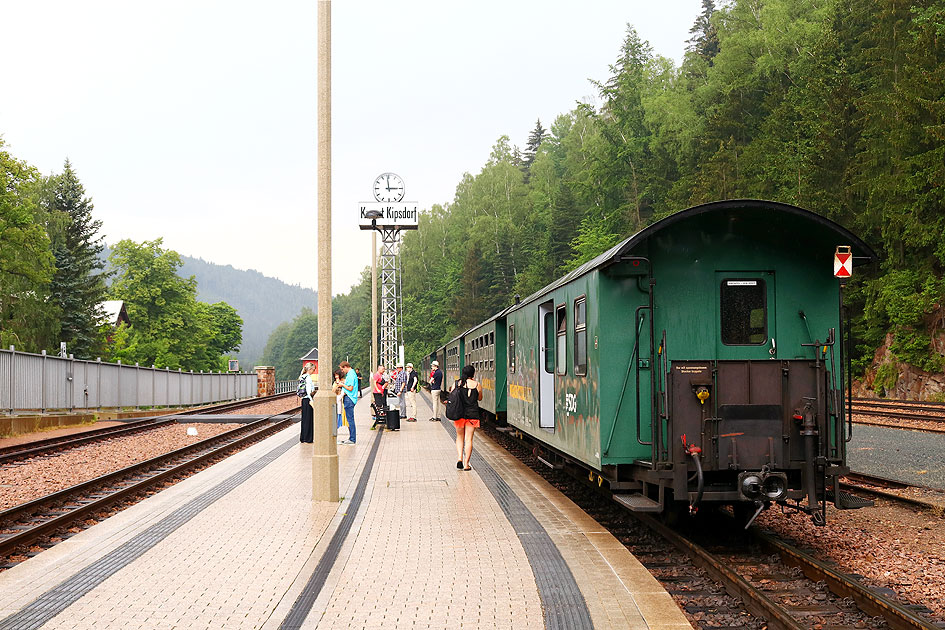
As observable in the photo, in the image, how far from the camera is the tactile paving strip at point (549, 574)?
19.2 ft

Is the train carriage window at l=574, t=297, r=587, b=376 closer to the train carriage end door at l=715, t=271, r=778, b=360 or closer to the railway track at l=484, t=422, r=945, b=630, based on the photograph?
the train carriage end door at l=715, t=271, r=778, b=360

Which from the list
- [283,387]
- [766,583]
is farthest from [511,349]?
[283,387]

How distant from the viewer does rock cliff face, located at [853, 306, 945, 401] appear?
3338 cm

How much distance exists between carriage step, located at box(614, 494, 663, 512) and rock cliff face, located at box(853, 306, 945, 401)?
92.8 ft

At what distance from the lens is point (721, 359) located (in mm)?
8375

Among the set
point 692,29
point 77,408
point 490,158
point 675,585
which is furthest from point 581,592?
point 692,29

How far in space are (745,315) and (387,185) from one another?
42793 millimetres

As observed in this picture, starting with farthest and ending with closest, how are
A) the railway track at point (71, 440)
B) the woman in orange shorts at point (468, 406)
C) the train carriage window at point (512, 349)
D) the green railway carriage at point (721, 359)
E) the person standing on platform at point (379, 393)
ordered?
1. the person standing on platform at point (379, 393)
2. the railway track at point (71, 440)
3. the train carriage window at point (512, 349)
4. the woman in orange shorts at point (468, 406)
5. the green railway carriage at point (721, 359)

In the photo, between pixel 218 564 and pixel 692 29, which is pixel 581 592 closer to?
pixel 218 564

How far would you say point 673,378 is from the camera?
8.12m

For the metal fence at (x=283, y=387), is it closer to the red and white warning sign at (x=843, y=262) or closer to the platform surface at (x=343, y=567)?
the platform surface at (x=343, y=567)

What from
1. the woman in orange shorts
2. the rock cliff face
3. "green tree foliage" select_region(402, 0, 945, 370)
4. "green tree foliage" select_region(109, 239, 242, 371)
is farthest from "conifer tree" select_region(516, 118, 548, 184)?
the woman in orange shorts

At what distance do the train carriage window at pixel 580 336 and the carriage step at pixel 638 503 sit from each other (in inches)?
57.7

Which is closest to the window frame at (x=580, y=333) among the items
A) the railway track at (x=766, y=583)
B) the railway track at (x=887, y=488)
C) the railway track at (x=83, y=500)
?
the railway track at (x=766, y=583)
